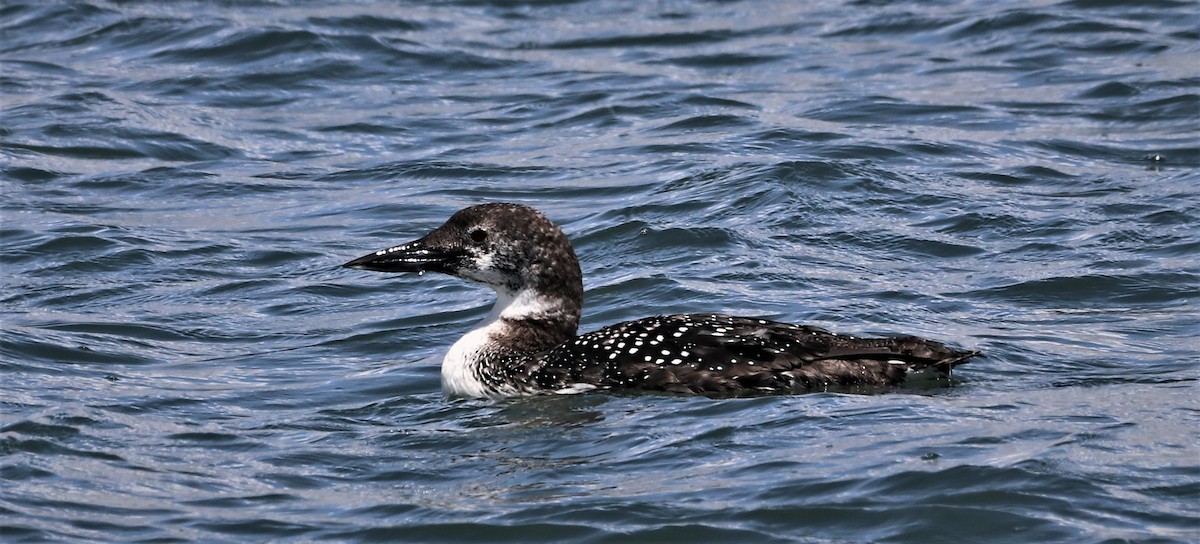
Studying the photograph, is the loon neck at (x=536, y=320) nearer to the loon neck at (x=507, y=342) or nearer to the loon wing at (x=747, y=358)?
the loon neck at (x=507, y=342)

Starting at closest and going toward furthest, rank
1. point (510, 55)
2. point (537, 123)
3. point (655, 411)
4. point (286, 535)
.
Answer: point (286, 535)
point (655, 411)
point (537, 123)
point (510, 55)

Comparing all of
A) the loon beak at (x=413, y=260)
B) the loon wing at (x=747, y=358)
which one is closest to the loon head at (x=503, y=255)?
the loon beak at (x=413, y=260)

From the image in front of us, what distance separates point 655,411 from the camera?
7023 mm

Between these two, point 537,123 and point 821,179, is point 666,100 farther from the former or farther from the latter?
point 821,179

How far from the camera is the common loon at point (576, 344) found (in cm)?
712

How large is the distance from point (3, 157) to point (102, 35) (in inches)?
132

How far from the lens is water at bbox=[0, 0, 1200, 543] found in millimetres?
6203

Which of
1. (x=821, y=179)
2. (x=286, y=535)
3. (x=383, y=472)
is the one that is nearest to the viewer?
(x=286, y=535)

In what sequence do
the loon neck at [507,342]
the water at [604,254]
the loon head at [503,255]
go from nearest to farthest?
the water at [604,254]
the loon neck at [507,342]
the loon head at [503,255]

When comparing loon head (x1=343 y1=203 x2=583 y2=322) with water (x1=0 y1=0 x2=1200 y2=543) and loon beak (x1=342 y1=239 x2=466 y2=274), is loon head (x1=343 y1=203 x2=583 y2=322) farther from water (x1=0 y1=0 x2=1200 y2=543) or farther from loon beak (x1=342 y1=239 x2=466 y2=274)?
water (x1=0 y1=0 x2=1200 y2=543)

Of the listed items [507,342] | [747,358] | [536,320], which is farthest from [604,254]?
[747,358]

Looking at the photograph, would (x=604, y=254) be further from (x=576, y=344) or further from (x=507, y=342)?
(x=576, y=344)

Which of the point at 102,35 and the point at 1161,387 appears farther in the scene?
the point at 102,35

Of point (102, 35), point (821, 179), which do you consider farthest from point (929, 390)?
point (102, 35)
